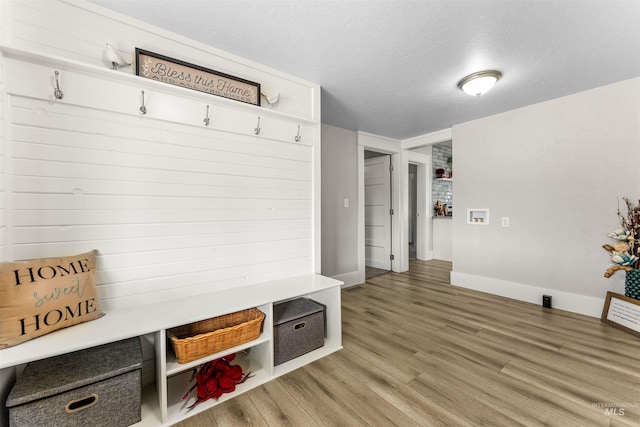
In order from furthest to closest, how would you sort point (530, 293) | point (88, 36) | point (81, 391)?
1. point (530, 293)
2. point (88, 36)
3. point (81, 391)

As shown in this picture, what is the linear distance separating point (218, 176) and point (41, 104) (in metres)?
0.97

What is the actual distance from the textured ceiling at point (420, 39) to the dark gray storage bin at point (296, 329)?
6.47 ft

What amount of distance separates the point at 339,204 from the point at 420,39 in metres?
2.26

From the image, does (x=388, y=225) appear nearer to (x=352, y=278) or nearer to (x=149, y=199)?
(x=352, y=278)

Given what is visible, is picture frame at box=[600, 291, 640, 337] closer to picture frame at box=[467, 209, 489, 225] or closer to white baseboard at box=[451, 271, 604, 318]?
white baseboard at box=[451, 271, 604, 318]

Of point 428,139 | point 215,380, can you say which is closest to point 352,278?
point 428,139

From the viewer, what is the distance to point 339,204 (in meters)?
3.78

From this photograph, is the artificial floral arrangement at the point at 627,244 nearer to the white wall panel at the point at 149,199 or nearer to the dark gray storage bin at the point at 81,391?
the white wall panel at the point at 149,199

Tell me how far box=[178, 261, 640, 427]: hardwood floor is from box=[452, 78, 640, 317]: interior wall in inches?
19.4

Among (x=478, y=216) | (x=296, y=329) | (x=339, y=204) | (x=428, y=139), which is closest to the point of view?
(x=296, y=329)

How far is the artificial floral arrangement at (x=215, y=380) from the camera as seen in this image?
5.17 feet

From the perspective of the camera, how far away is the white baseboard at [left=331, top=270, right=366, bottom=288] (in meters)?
3.82

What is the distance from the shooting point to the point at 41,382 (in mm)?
1172

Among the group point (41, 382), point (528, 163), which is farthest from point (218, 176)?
point (528, 163)
